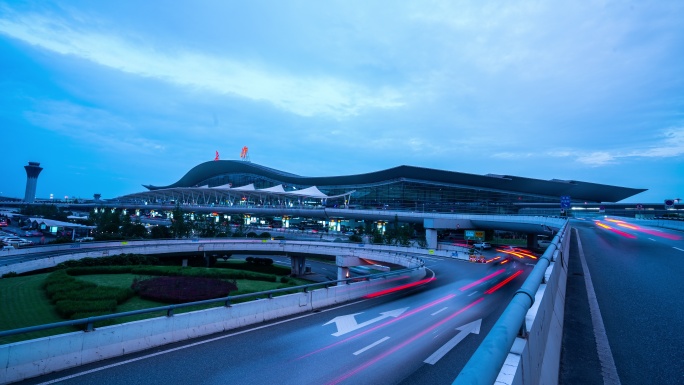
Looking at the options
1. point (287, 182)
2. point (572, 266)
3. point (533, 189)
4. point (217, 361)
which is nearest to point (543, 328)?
point (217, 361)

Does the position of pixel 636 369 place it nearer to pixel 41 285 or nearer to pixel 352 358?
pixel 352 358

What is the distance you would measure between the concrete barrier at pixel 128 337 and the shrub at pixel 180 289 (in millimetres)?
8130

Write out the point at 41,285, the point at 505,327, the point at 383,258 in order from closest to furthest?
1. the point at 505,327
2. the point at 41,285
3. the point at 383,258

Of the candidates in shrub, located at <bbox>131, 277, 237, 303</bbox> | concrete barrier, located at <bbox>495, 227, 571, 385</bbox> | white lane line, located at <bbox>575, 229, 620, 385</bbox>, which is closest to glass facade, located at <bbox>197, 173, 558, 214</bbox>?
shrub, located at <bbox>131, 277, 237, 303</bbox>

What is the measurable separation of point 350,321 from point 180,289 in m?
12.9

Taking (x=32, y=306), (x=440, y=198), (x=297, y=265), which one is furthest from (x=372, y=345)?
(x=440, y=198)

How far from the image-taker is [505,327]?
247 cm

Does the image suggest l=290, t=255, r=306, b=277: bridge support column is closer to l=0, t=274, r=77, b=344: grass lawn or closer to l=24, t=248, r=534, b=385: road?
l=0, t=274, r=77, b=344: grass lawn

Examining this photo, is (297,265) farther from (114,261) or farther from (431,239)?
(431,239)

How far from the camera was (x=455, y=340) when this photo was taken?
1155 cm

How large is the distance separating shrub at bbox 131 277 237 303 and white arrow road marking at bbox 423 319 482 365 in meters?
14.3

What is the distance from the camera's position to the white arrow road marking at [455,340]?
10.0 meters

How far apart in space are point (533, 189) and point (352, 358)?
10165 centimetres

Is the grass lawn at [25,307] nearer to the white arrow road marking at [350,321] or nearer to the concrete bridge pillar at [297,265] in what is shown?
the white arrow road marking at [350,321]
